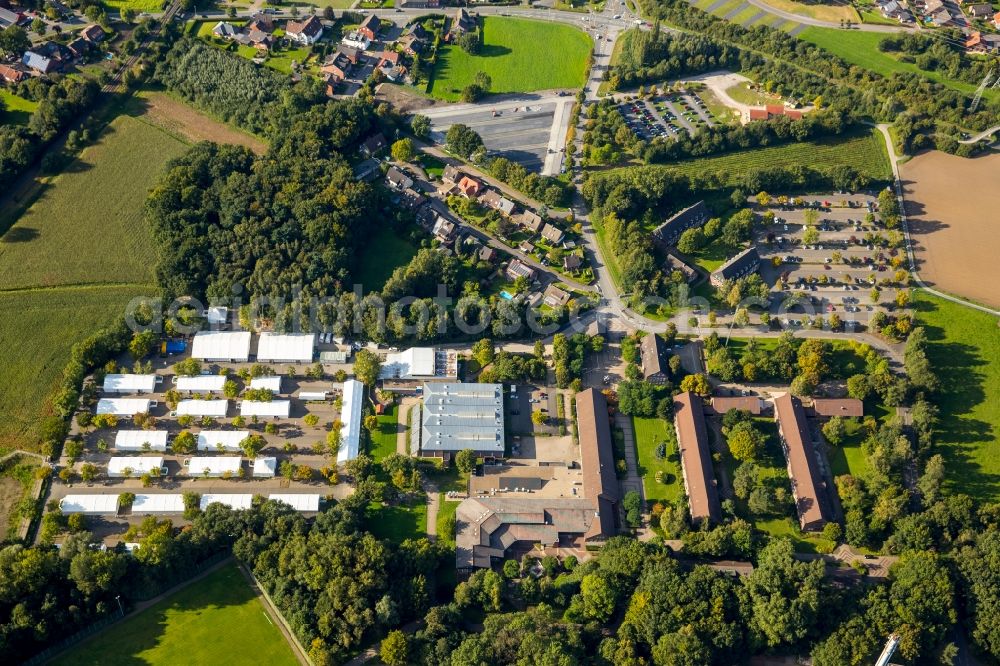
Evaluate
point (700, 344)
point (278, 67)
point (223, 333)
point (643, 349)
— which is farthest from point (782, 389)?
point (278, 67)

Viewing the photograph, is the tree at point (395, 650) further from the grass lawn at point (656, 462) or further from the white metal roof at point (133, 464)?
the white metal roof at point (133, 464)

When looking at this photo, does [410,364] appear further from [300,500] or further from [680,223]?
[680,223]

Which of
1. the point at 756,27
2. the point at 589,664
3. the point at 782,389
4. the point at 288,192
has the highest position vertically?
the point at 756,27

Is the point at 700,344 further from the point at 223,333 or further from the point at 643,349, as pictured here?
the point at 223,333

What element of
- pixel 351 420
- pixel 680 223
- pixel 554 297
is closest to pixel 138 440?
pixel 351 420

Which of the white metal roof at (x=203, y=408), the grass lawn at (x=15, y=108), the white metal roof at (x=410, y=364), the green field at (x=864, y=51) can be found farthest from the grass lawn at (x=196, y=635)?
the green field at (x=864, y=51)
